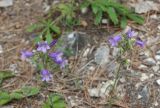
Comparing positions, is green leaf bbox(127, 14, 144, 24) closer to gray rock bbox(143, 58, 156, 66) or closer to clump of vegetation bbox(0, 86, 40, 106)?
gray rock bbox(143, 58, 156, 66)

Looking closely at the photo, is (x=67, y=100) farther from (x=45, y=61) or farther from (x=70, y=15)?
(x=70, y=15)

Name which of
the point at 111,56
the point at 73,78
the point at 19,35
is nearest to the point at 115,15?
the point at 111,56

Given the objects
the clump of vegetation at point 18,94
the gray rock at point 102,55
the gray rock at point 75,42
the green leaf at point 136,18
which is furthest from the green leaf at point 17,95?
the green leaf at point 136,18

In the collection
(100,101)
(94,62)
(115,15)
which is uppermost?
(115,15)

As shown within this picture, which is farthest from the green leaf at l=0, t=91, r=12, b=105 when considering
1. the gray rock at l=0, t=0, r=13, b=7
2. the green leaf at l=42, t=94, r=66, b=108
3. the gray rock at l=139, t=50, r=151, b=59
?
the gray rock at l=0, t=0, r=13, b=7

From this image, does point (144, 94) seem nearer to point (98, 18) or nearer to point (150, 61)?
point (150, 61)

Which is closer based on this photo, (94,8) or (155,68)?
(155,68)

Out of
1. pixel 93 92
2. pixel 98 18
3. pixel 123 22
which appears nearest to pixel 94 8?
pixel 98 18
